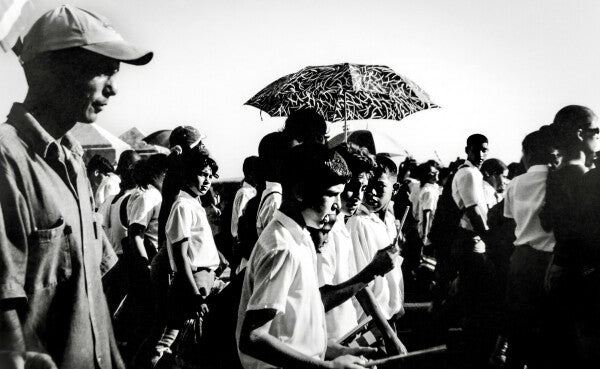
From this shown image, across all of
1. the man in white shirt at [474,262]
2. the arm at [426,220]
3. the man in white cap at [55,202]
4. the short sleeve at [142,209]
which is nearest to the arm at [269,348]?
the man in white cap at [55,202]

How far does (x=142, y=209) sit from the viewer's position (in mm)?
6371

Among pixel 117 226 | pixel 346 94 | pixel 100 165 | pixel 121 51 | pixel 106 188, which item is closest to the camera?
pixel 121 51

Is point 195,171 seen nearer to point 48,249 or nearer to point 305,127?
point 305,127

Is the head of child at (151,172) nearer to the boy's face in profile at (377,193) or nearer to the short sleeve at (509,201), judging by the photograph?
the boy's face in profile at (377,193)

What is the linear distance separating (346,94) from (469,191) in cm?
180

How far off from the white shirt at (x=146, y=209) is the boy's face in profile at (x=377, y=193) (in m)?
2.45

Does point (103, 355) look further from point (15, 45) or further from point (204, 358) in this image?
point (15, 45)

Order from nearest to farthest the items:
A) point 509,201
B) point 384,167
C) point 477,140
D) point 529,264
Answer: point 384,167 < point 529,264 < point 509,201 < point 477,140

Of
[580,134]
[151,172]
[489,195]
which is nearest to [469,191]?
[489,195]

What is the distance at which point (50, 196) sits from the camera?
2.10m

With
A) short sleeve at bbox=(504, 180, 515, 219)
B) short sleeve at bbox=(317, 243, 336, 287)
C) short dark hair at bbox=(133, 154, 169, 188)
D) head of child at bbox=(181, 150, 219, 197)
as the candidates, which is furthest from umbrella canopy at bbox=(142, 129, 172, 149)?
short sleeve at bbox=(317, 243, 336, 287)

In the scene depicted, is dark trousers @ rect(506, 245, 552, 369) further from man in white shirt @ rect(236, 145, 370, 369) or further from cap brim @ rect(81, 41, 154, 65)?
cap brim @ rect(81, 41, 154, 65)

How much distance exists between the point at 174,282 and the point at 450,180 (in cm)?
446

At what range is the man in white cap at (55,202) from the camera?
199cm
